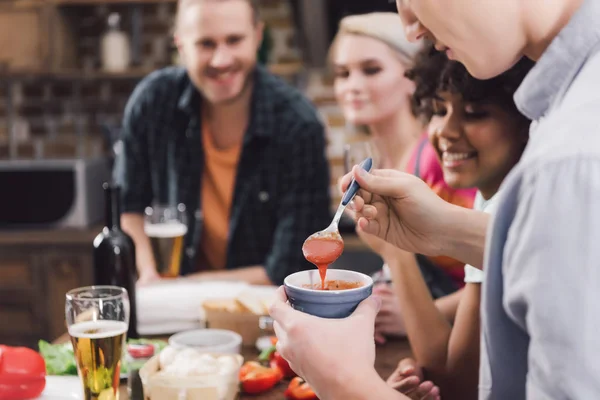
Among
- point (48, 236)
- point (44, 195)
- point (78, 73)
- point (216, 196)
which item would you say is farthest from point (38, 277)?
point (216, 196)

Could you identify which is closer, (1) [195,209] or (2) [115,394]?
(2) [115,394]

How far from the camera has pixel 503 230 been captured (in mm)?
648

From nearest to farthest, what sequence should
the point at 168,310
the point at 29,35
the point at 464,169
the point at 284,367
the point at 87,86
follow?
the point at 284,367, the point at 464,169, the point at 168,310, the point at 29,35, the point at 87,86

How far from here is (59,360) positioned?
4.08 feet

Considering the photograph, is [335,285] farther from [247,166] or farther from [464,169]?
[247,166]

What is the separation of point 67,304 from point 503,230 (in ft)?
2.46

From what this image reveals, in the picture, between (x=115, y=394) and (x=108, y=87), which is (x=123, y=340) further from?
(x=108, y=87)

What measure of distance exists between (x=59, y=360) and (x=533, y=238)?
979mm

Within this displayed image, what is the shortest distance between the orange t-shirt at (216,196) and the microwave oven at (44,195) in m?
1.14

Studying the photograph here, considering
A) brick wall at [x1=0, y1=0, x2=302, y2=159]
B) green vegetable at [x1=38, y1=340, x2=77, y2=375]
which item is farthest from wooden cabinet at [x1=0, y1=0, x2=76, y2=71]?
green vegetable at [x1=38, y1=340, x2=77, y2=375]

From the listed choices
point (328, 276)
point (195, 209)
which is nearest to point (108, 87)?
point (195, 209)

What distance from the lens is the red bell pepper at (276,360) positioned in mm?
1224

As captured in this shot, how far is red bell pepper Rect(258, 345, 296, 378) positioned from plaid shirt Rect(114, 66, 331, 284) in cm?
92

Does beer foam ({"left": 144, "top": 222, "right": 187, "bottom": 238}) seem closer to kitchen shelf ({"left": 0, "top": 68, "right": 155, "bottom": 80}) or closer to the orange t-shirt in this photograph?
the orange t-shirt
